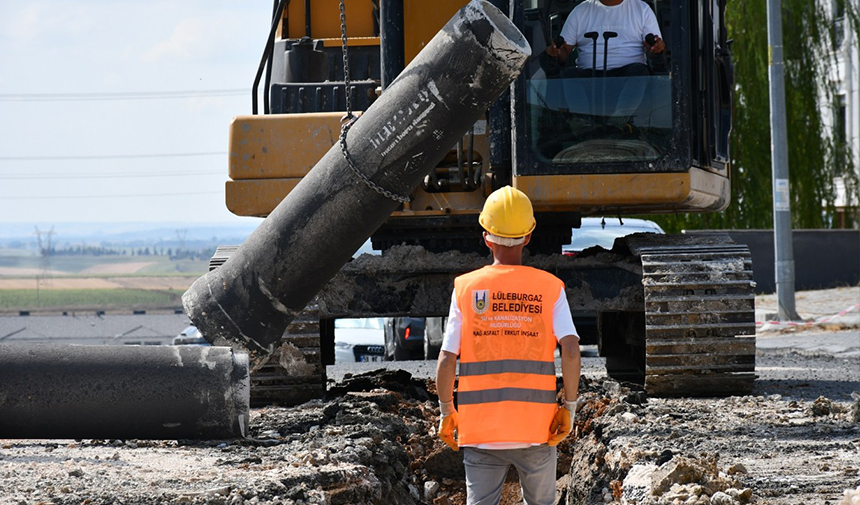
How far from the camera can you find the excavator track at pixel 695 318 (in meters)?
7.38

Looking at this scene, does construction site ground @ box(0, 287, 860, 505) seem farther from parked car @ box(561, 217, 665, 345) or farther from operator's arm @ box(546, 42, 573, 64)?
parked car @ box(561, 217, 665, 345)

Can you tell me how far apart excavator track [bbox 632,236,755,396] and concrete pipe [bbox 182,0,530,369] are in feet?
6.32

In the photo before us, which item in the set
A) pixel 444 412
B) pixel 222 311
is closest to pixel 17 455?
pixel 222 311

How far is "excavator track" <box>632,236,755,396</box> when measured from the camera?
24.2ft

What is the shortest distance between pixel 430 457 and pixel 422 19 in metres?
3.06

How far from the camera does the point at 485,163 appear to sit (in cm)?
770

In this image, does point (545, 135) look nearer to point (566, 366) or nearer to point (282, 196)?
point (282, 196)

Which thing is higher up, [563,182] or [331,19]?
[331,19]

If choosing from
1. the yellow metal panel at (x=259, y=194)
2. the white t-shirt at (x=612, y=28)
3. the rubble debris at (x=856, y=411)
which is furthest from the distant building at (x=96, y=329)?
the rubble debris at (x=856, y=411)

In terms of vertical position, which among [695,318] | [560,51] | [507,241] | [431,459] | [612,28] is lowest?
[431,459]

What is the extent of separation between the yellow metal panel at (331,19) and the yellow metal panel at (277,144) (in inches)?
57.7

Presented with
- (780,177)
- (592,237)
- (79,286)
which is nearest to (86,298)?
(79,286)

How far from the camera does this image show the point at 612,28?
7227mm

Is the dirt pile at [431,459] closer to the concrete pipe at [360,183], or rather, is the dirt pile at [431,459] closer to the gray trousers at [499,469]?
the gray trousers at [499,469]
